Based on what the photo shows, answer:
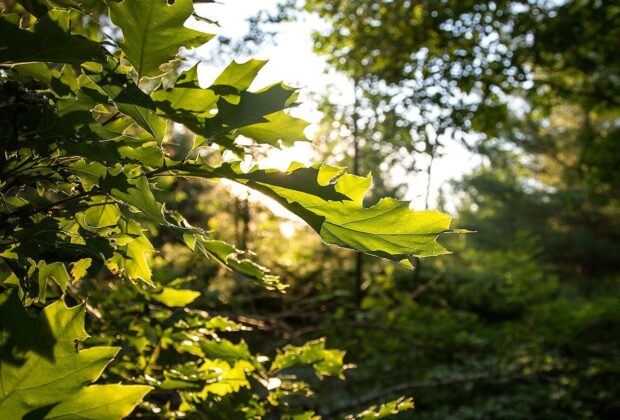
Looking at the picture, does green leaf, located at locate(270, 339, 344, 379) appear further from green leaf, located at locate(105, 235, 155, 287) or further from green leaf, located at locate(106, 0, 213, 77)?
green leaf, located at locate(106, 0, 213, 77)

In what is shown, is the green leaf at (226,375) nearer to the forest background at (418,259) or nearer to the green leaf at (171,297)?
the green leaf at (171,297)

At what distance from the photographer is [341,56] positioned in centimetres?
596

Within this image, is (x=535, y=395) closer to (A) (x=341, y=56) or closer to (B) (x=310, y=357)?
(A) (x=341, y=56)

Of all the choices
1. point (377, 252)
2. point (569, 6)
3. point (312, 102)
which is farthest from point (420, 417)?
point (377, 252)

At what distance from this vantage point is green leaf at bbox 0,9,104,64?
73cm

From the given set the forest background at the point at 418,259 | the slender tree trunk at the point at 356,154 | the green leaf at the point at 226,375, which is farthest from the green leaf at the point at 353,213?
the slender tree trunk at the point at 356,154

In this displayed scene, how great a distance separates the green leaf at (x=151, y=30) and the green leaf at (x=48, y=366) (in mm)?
360

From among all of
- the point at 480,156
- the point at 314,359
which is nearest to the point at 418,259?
the point at 314,359

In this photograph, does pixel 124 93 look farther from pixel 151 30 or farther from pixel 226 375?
pixel 226 375

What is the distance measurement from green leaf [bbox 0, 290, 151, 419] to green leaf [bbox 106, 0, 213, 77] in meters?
0.36

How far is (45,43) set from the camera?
76 centimetres

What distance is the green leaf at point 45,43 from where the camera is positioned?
731 mm

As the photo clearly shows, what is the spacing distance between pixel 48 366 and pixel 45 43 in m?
0.43

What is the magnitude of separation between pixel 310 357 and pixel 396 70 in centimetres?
449
